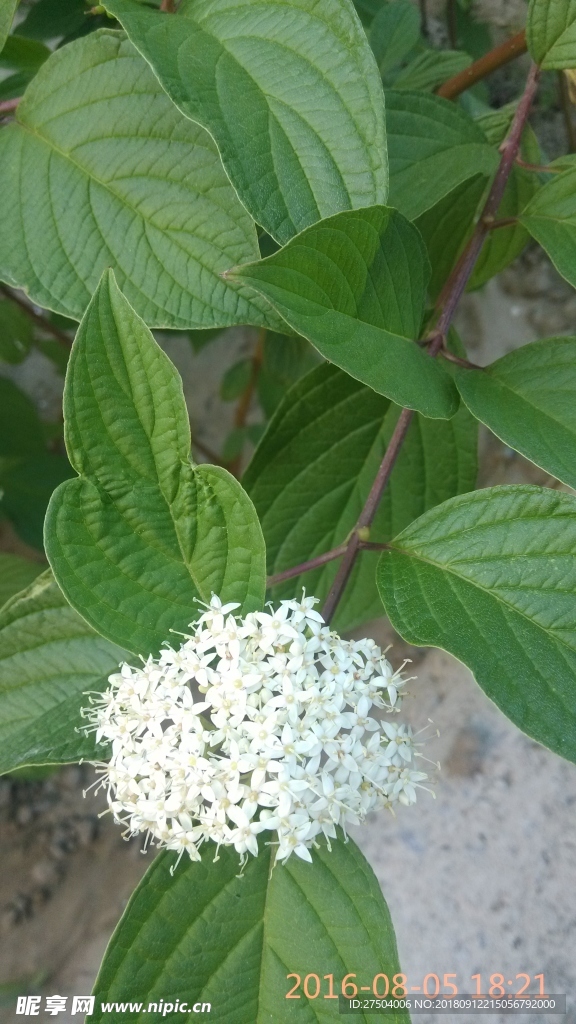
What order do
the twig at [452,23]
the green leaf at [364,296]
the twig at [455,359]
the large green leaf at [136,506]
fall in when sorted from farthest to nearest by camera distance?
the twig at [452,23] < the twig at [455,359] < the large green leaf at [136,506] < the green leaf at [364,296]

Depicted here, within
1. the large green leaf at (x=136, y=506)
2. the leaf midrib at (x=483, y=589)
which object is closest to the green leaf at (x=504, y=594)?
the leaf midrib at (x=483, y=589)

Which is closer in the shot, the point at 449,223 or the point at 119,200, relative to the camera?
the point at 119,200

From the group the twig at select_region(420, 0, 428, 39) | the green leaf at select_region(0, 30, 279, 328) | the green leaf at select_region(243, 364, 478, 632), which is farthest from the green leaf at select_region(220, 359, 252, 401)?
the green leaf at select_region(0, 30, 279, 328)

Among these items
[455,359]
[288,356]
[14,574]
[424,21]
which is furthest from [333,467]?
[424,21]

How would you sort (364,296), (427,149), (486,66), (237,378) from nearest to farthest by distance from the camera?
(364,296) < (427,149) < (486,66) < (237,378)

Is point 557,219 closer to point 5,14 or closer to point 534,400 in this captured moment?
point 534,400

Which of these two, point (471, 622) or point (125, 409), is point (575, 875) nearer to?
point (471, 622)

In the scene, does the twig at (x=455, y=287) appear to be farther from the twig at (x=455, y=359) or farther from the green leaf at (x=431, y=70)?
the green leaf at (x=431, y=70)
